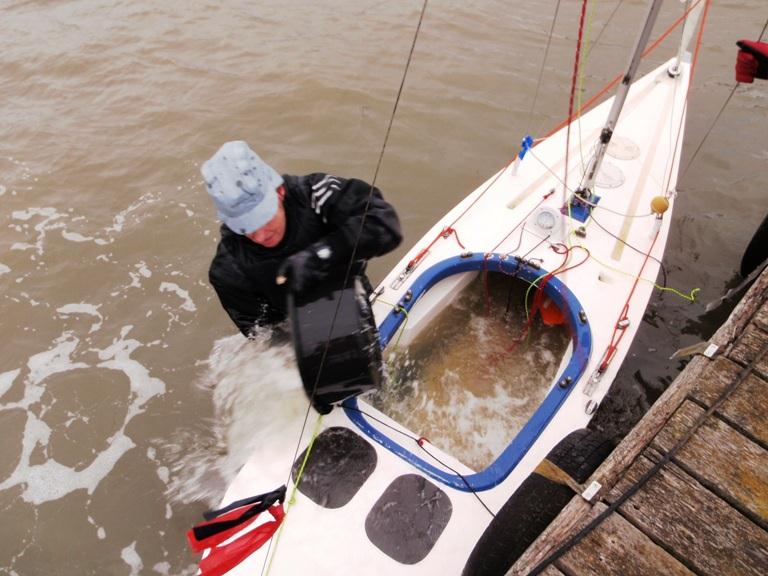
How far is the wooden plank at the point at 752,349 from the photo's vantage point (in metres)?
2.13

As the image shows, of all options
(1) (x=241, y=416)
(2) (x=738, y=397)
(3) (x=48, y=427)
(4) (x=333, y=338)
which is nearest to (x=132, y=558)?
(1) (x=241, y=416)

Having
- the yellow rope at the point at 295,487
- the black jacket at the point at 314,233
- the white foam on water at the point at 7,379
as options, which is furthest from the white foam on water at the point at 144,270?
the yellow rope at the point at 295,487

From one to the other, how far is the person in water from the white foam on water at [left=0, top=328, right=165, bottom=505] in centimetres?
201

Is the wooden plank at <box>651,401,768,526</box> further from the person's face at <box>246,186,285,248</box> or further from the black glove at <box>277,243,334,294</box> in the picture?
the person's face at <box>246,186,285,248</box>

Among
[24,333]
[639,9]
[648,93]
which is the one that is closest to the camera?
[24,333]

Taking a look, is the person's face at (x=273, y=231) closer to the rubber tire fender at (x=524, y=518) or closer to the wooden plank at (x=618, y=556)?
the rubber tire fender at (x=524, y=518)

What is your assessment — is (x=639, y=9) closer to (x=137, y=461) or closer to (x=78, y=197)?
(x=78, y=197)

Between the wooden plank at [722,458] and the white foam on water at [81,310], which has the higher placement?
the wooden plank at [722,458]

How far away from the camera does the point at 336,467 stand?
8.71 ft

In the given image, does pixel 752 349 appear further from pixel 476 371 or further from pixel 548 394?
pixel 476 371

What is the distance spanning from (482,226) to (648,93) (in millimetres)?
3018

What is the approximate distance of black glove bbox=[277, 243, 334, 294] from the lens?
2.29 m

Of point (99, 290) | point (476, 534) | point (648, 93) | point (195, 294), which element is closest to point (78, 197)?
point (99, 290)

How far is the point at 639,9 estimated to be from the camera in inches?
336
